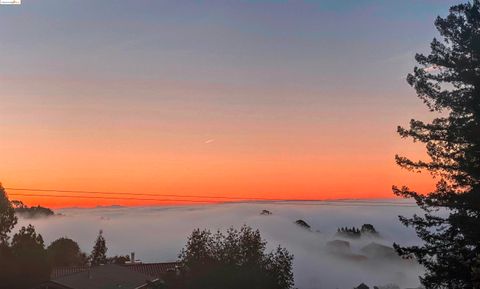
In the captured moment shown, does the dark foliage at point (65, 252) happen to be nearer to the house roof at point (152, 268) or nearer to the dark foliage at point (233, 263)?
Result: the house roof at point (152, 268)

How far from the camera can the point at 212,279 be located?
33094 millimetres

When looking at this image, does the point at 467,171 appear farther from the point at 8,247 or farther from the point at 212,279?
the point at 8,247

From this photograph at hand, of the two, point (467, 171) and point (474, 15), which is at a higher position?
point (474, 15)

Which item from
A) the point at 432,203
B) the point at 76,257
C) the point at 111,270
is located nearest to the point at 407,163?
the point at 432,203

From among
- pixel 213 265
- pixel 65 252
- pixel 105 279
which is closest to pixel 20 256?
pixel 105 279

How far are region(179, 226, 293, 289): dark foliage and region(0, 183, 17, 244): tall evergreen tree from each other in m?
32.9

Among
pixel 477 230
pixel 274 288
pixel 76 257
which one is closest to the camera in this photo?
pixel 477 230

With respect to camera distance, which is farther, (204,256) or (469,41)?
Result: (204,256)

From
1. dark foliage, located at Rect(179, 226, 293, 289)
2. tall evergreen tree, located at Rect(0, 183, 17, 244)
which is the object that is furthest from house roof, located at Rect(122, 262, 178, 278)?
dark foliage, located at Rect(179, 226, 293, 289)

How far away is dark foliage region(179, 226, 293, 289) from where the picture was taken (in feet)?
107

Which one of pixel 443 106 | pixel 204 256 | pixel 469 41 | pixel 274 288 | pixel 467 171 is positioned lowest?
pixel 274 288

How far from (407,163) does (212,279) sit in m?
16.3

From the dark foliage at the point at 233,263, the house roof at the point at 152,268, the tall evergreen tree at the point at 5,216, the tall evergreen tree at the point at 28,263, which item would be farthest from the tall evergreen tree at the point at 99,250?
the dark foliage at the point at 233,263

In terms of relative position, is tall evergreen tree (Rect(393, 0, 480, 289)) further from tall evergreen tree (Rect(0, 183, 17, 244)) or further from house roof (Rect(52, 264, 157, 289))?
tall evergreen tree (Rect(0, 183, 17, 244))
